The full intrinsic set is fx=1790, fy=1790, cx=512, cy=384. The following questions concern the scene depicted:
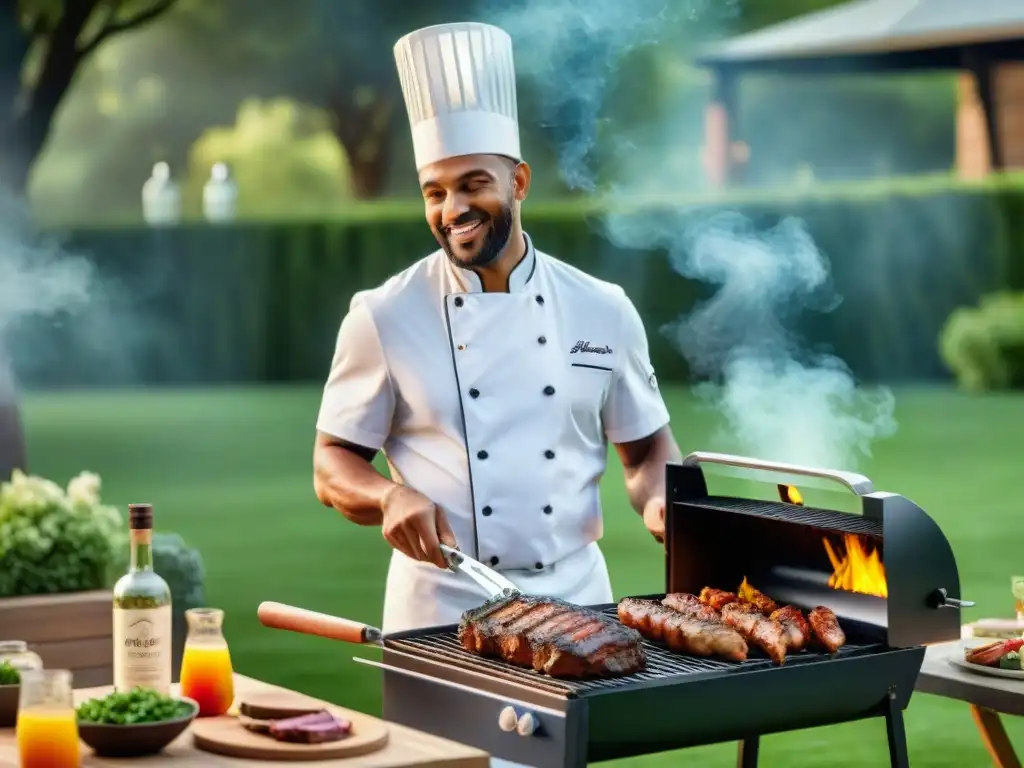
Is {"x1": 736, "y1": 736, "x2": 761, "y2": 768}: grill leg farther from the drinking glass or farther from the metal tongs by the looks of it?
the metal tongs

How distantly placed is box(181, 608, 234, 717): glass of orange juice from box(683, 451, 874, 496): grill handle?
41.1 inches

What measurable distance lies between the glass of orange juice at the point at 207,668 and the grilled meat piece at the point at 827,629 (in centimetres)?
104

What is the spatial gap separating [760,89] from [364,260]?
18.8 metres

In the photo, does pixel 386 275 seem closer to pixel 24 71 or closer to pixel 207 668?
pixel 24 71

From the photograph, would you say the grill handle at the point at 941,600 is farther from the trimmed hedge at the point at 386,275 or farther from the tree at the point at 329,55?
the tree at the point at 329,55

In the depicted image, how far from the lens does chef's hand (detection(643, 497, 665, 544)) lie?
3760mm

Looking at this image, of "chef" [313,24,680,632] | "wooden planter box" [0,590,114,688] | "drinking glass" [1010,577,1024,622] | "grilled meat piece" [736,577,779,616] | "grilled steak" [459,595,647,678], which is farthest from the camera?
"wooden planter box" [0,590,114,688]

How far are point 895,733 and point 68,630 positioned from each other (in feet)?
9.88

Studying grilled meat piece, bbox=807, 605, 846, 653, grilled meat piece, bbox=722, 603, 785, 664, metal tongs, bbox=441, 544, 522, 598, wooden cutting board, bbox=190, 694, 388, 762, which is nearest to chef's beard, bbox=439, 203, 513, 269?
metal tongs, bbox=441, 544, 522, 598

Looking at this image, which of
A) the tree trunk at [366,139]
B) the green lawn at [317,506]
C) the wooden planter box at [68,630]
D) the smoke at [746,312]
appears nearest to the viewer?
the wooden planter box at [68,630]

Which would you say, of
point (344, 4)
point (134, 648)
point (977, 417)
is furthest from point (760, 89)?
point (134, 648)

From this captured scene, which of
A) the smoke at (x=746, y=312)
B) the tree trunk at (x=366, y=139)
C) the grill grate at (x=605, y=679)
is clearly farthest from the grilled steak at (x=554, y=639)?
the tree trunk at (x=366, y=139)

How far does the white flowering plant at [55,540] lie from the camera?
5.54 meters

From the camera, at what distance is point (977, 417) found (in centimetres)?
1593
